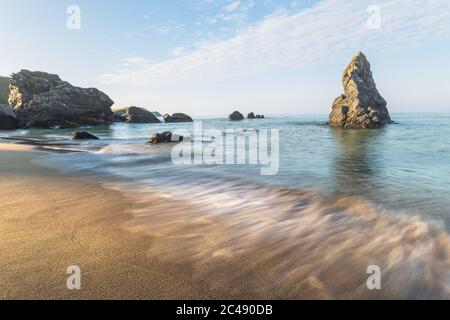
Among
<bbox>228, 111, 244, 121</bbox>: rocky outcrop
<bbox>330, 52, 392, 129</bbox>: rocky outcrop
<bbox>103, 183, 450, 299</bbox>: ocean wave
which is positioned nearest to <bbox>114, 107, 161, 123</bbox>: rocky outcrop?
<bbox>228, 111, 244, 121</bbox>: rocky outcrop

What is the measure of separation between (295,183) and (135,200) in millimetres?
Answer: 5101

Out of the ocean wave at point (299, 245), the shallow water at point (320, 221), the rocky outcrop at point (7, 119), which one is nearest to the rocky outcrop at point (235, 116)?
the rocky outcrop at point (7, 119)

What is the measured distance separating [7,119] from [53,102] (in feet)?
32.2

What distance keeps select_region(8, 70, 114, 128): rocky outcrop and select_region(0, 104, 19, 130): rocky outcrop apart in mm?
3271

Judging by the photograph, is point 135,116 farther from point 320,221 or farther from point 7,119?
point 320,221

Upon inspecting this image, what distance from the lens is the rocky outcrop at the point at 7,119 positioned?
47.7m

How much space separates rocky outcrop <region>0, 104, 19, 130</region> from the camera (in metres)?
47.7

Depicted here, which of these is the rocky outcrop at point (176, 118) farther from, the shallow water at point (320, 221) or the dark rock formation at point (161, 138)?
the shallow water at point (320, 221)

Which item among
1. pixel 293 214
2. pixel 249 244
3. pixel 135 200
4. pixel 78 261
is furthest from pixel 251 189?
pixel 78 261

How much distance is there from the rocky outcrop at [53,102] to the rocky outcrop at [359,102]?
158ft

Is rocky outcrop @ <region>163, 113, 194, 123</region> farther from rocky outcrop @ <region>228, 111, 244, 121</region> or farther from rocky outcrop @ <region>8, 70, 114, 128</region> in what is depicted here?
rocky outcrop @ <region>8, 70, 114, 128</region>

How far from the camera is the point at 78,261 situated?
4.27 metres

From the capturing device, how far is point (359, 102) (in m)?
51.5
